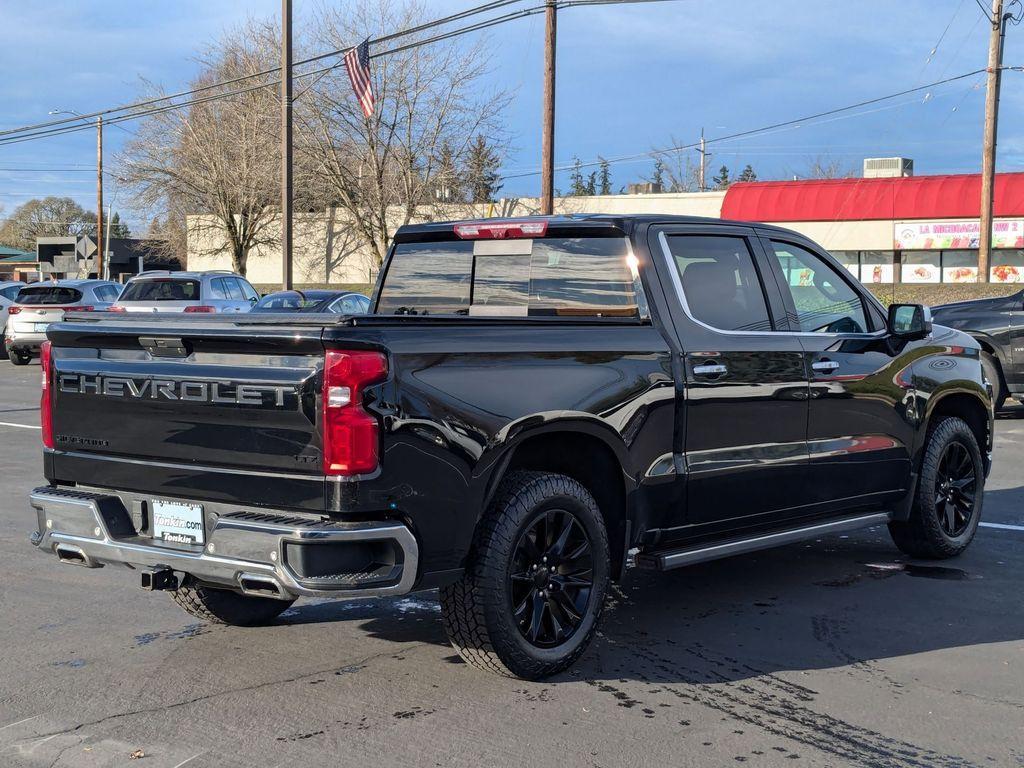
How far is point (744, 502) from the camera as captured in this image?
19.3 feet

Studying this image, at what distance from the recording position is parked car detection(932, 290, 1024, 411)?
14.3m

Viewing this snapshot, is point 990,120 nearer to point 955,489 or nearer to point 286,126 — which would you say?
point 286,126

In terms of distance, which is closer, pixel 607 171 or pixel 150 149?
pixel 150 149

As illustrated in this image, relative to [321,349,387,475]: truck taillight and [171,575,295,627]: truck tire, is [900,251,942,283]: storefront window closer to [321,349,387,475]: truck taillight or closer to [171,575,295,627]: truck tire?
[171,575,295,627]: truck tire

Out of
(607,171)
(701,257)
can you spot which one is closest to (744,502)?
(701,257)

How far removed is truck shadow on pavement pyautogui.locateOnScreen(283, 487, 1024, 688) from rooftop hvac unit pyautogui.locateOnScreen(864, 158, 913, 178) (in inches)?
1649

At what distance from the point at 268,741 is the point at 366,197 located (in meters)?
45.0

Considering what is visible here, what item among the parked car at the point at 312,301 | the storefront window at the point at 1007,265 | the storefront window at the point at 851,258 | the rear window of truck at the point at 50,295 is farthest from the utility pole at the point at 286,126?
the storefront window at the point at 1007,265

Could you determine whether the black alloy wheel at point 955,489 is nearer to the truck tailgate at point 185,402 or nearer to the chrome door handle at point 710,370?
the chrome door handle at point 710,370

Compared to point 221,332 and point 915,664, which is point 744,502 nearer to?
point 915,664

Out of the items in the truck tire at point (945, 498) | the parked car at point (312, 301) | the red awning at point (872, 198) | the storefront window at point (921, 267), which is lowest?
the truck tire at point (945, 498)

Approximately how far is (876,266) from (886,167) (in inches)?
186

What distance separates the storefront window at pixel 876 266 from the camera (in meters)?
44.6

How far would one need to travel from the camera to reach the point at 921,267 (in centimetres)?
4416
